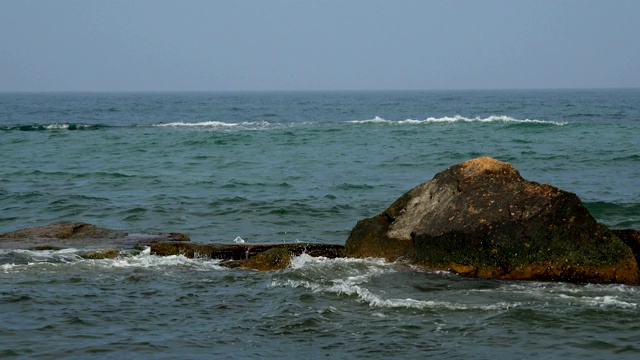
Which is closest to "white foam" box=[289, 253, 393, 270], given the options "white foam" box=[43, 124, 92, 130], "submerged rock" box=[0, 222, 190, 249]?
"submerged rock" box=[0, 222, 190, 249]

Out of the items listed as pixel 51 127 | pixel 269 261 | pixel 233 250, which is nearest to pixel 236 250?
pixel 233 250

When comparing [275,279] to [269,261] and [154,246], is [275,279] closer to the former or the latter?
[269,261]

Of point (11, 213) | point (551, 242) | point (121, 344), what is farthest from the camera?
point (11, 213)

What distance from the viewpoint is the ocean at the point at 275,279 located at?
372 inches

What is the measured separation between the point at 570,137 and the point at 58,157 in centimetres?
2018

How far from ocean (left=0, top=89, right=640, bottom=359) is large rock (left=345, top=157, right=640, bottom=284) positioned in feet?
1.12

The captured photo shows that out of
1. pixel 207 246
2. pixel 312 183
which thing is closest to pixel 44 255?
pixel 207 246

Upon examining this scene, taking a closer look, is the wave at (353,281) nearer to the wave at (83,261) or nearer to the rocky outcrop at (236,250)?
the rocky outcrop at (236,250)

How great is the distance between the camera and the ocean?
9453 mm

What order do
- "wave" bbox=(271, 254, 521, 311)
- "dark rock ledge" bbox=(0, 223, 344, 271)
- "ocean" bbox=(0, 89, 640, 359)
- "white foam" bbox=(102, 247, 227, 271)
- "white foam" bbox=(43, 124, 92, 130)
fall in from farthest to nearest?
"white foam" bbox=(43, 124, 92, 130)
"dark rock ledge" bbox=(0, 223, 344, 271)
"white foam" bbox=(102, 247, 227, 271)
"wave" bbox=(271, 254, 521, 311)
"ocean" bbox=(0, 89, 640, 359)

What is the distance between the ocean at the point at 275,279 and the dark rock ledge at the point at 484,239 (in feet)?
1.07

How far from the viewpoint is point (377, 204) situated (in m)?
20.2

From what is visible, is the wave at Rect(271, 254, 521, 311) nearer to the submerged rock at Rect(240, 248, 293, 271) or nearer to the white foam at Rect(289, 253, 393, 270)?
the white foam at Rect(289, 253, 393, 270)

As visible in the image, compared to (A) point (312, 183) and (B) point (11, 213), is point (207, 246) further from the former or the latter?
(A) point (312, 183)
